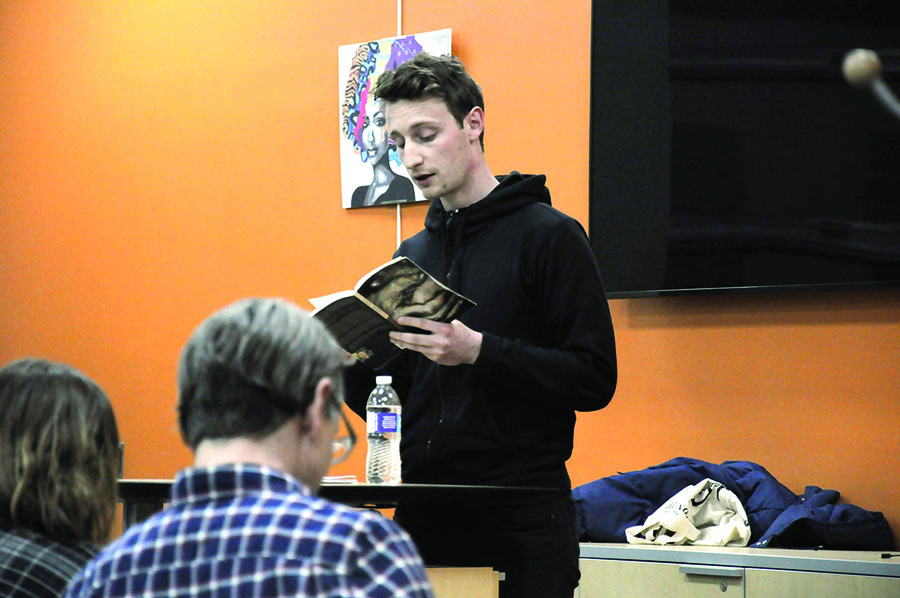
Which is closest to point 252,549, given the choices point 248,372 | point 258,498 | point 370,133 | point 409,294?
point 258,498

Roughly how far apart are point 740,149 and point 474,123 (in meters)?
1.45

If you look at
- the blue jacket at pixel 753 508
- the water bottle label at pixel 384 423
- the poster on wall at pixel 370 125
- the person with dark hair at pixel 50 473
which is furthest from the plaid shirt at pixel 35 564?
the poster on wall at pixel 370 125

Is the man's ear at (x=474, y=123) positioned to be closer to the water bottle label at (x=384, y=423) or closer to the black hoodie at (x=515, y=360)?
the black hoodie at (x=515, y=360)

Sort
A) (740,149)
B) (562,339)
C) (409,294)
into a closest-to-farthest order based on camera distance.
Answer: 1. (409,294)
2. (562,339)
3. (740,149)

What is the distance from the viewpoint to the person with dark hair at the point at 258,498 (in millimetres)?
849

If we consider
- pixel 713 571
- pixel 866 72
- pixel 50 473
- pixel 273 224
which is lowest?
pixel 713 571

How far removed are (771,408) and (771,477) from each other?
0.24 m

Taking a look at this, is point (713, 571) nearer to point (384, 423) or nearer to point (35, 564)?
point (384, 423)

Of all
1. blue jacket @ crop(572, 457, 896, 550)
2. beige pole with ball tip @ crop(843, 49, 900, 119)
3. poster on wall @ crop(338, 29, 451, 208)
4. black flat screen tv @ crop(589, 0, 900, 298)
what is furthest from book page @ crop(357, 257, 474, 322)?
poster on wall @ crop(338, 29, 451, 208)

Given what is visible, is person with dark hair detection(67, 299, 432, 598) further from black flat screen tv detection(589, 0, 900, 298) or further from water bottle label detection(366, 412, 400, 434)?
black flat screen tv detection(589, 0, 900, 298)

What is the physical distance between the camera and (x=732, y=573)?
8.93ft

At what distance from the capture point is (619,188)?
345 centimetres

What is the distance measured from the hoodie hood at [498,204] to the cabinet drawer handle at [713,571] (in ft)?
3.95

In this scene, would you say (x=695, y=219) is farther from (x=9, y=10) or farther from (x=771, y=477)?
(x=9, y=10)
